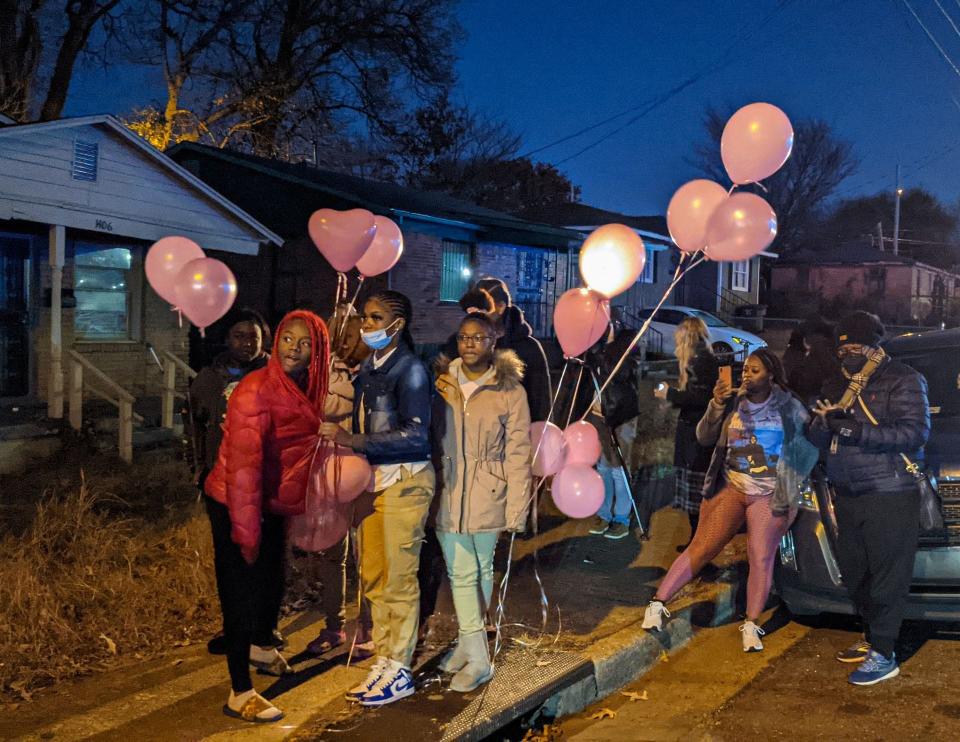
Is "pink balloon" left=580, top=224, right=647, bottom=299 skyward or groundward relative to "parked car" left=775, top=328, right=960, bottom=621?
skyward

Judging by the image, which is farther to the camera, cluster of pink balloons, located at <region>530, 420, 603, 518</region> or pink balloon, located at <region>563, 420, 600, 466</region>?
pink balloon, located at <region>563, 420, 600, 466</region>

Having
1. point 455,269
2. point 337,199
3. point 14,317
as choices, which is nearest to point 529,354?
point 14,317

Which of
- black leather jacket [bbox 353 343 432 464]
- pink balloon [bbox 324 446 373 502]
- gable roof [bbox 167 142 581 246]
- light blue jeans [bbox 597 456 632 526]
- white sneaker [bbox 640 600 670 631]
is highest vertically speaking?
gable roof [bbox 167 142 581 246]

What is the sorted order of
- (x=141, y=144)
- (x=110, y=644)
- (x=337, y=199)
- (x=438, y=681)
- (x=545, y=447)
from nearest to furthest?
(x=438, y=681)
(x=110, y=644)
(x=545, y=447)
(x=141, y=144)
(x=337, y=199)

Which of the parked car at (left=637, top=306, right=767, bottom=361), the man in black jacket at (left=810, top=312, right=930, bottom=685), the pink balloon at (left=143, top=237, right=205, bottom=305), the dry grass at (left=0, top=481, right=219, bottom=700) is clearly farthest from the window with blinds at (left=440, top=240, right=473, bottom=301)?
the man in black jacket at (left=810, top=312, right=930, bottom=685)

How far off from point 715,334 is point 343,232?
18.3 metres

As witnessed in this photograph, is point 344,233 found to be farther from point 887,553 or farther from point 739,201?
point 887,553

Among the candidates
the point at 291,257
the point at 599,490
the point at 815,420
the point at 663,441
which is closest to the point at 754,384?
the point at 815,420

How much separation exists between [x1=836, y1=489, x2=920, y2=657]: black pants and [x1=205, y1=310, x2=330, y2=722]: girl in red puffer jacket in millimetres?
2894

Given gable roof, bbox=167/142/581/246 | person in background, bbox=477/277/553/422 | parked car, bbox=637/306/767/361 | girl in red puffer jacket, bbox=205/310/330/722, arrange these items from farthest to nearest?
parked car, bbox=637/306/767/361 < gable roof, bbox=167/142/581/246 < person in background, bbox=477/277/553/422 < girl in red puffer jacket, bbox=205/310/330/722

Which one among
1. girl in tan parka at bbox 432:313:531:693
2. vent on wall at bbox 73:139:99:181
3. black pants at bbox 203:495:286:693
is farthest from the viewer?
vent on wall at bbox 73:139:99:181

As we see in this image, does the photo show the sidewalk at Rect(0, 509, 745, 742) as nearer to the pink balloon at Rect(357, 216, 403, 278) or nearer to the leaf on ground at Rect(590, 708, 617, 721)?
the leaf on ground at Rect(590, 708, 617, 721)

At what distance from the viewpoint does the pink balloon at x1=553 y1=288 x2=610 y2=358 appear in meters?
5.05

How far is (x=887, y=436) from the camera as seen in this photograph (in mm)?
4566
